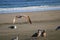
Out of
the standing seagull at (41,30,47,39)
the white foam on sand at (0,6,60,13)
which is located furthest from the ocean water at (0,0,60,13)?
the standing seagull at (41,30,47,39)

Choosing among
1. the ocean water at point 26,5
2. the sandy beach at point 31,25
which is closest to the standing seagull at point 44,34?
the sandy beach at point 31,25

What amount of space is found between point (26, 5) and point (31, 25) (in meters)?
0.16

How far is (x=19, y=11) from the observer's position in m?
0.82

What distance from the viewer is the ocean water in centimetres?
83

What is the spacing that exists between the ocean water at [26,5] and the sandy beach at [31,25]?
32 mm

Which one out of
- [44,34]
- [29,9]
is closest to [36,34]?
[44,34]

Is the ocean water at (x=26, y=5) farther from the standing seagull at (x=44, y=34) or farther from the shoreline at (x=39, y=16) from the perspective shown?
the standing seagull at (x=44, y=34)

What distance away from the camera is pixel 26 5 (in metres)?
0.85

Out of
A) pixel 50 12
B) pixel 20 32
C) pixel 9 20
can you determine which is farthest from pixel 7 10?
pixel 50 12

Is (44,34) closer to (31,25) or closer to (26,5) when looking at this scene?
(31,25)

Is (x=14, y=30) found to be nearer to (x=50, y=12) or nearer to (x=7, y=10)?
(x=7, y=10)

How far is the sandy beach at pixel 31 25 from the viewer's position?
0.75 metres

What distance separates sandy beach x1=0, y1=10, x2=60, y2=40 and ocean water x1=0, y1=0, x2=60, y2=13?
3 centimetres

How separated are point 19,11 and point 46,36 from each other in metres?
0.25
